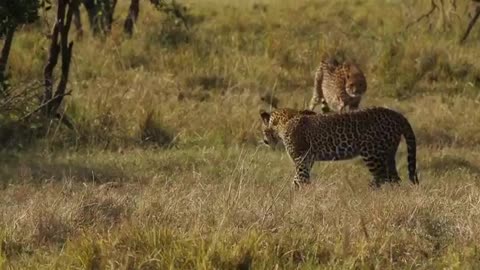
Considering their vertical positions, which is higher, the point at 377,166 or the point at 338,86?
the point at 377,166

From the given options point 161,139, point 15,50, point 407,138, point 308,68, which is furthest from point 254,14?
point 407,138

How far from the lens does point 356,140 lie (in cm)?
957

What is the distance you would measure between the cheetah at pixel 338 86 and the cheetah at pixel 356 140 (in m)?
3.23

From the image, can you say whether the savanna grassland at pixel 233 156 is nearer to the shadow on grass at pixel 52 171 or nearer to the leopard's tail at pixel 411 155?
the shadow on grass at pixel 52 171

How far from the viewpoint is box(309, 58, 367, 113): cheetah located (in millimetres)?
13109

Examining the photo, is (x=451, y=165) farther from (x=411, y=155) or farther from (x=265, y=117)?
(x=265, y=117)

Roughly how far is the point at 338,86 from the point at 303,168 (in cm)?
408

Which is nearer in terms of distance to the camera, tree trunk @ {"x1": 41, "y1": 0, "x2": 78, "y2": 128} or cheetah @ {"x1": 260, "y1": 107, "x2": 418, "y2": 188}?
cheetah @ {"x1": 260, "y1": 107, "x2": 418, "y2": 188}

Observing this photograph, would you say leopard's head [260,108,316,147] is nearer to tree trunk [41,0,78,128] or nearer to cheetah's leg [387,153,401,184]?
cheetah's leg [387,153,401,184]

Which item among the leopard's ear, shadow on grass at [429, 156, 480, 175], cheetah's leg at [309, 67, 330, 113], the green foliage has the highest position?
the green foliage

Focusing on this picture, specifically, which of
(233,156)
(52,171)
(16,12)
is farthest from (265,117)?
(16,12)

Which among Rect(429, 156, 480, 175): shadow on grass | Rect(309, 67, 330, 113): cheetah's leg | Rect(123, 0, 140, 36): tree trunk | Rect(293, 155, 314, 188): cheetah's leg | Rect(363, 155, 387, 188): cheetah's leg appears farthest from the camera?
Rect(123, 0, 140, 36): tree trunk

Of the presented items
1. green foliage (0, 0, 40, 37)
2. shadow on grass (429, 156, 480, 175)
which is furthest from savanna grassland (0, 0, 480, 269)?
green foliage (0, 0, 40, 37)

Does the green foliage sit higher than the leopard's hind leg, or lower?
higher
